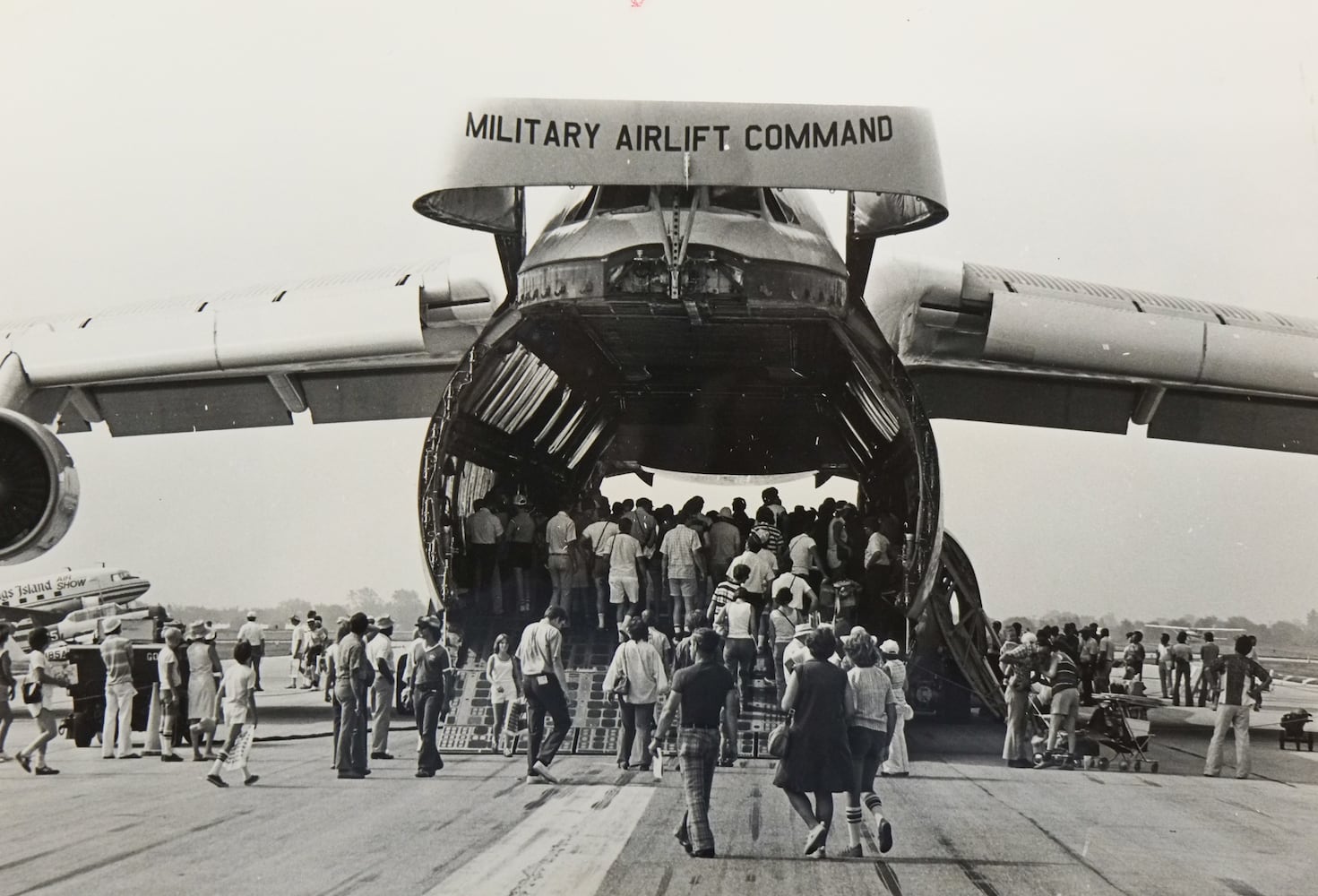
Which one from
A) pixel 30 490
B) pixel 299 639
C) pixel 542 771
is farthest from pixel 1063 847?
pixel 299 639

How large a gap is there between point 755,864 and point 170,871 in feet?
9.25

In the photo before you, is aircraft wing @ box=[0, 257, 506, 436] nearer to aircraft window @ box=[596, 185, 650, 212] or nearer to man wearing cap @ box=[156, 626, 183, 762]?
aircraft window @ box=[596, 185, 650, 212]

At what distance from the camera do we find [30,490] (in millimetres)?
8734

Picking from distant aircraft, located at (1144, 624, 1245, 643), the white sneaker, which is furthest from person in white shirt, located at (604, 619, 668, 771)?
distant aircraft, located at (1144, 624, 1245, 643)

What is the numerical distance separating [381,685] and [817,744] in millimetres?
3778

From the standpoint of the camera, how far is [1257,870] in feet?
21.6

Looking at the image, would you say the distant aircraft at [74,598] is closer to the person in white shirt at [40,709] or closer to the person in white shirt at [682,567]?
the person in white shirt at [40,709]

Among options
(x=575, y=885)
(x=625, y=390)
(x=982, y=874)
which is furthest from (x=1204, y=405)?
(x=575, y=885)

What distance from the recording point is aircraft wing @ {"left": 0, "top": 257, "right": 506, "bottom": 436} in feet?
33.1

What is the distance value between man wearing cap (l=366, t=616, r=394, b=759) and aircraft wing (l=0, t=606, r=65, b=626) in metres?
15.0

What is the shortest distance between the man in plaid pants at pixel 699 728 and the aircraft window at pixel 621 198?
290 cm

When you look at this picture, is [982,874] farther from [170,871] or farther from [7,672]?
[7,672]

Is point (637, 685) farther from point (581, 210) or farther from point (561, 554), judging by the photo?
point (581, 210)

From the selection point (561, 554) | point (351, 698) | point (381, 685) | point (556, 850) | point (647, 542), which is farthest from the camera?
point (647, 542)
